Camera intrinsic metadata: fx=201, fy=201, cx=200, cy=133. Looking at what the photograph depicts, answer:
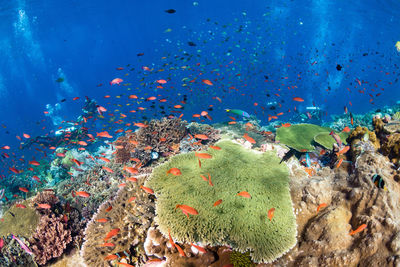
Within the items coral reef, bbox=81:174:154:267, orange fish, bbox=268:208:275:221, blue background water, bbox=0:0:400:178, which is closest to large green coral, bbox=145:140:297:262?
orange fish, bbox=268:208:275:221

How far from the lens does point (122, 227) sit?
4.30 metres

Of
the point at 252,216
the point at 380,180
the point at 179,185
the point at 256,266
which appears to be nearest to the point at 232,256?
the point at 256,266

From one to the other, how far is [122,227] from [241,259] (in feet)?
8.63

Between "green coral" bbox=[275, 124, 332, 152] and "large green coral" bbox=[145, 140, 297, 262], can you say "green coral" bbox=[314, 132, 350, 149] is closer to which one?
"green coral" bbox=[275, 124, 332, 152]

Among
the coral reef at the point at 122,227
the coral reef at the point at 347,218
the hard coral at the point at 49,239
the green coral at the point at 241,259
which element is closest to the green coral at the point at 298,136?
the coral reef at the point at 347,218

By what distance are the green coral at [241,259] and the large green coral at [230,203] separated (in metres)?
0.14

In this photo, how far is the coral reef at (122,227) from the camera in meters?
4.02

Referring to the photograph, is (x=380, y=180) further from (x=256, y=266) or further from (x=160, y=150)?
(x=160, y=150)

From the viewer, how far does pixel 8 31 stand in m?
41.6

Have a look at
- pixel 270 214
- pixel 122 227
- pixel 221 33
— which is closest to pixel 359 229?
pixel 270 214

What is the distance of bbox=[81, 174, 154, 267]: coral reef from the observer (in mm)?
4023

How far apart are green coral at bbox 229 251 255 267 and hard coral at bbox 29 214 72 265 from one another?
4.37 m

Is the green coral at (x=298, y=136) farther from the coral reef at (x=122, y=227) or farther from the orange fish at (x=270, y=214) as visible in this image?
the coral reef at (x=122, y=227)

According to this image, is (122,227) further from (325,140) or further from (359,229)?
(325,140)
